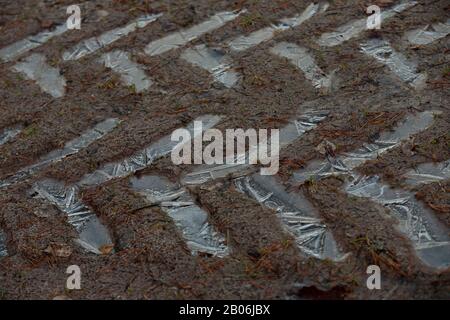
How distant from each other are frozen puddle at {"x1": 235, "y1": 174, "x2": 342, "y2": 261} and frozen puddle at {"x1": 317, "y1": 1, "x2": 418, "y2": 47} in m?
1.38

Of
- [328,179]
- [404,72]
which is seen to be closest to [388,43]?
[404,72]

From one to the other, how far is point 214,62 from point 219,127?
71 cm

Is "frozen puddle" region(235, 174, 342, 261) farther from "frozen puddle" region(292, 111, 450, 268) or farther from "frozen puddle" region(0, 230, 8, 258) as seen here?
"frozen puddle" region(0, 230, 8, 258)

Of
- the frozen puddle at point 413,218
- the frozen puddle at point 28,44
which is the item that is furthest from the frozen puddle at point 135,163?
the frozen puddle at point 28,44

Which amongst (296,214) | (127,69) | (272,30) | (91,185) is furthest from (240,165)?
(272,30)

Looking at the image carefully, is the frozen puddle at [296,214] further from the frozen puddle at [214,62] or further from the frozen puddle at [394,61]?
the frozen puddle at [394,61]

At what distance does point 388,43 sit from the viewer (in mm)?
4117

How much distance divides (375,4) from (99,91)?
Result: 2120 mm

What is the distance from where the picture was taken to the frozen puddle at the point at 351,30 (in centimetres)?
419

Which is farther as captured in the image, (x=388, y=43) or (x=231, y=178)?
(x=388, y=43)

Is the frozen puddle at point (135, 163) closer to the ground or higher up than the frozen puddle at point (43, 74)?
closer to the ground

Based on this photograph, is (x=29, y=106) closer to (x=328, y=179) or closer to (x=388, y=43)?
(x=328, y=179)

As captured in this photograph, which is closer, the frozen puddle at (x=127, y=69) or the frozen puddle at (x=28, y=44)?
the frozen puddle at (x=127, y=69)

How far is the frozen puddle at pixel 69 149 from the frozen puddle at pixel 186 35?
2.55 feet
